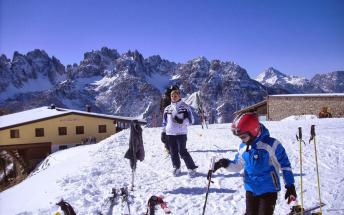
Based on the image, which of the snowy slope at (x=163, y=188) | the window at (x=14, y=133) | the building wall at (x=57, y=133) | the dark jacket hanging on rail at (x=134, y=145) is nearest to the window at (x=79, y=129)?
the building wall at (x=57, y=133)

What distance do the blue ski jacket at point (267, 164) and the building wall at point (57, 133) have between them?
4122 centimetres

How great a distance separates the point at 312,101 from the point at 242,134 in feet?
114

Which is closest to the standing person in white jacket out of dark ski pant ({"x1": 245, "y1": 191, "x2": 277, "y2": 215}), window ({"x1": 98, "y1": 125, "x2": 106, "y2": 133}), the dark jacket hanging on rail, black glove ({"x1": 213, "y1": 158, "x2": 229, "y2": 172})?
the dark jacket hanging on rail

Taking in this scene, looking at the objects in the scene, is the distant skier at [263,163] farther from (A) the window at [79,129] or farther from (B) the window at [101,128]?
(B) the window at [101,128]

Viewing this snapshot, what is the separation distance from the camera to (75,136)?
1752 inches

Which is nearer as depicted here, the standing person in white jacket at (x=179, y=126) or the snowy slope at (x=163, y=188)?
the snowy slope at (x=163, y=188)

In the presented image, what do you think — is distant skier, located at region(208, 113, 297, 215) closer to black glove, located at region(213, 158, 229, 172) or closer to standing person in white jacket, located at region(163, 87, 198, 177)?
black glove, located at region(213, 158, 229, 172)

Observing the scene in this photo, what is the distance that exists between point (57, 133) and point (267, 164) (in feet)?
138

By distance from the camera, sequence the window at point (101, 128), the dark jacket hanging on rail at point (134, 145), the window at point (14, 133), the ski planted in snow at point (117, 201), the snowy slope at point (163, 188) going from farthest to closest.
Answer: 1. the window at point (101, 128)
2. the window at point (14, 133)
3. the dark jacket hanging on rail at point (134, 145)
4. the snowy slope at point (163, 188)
5. the ski planted in snow at point (117, 201)

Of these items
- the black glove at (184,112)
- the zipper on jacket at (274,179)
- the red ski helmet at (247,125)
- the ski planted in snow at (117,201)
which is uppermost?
the black glove at (184,112)

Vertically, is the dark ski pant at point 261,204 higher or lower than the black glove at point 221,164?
lower

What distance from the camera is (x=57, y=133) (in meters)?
43.3

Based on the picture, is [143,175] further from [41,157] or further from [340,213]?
[41,157]

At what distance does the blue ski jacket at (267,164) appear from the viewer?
4.47 meters
